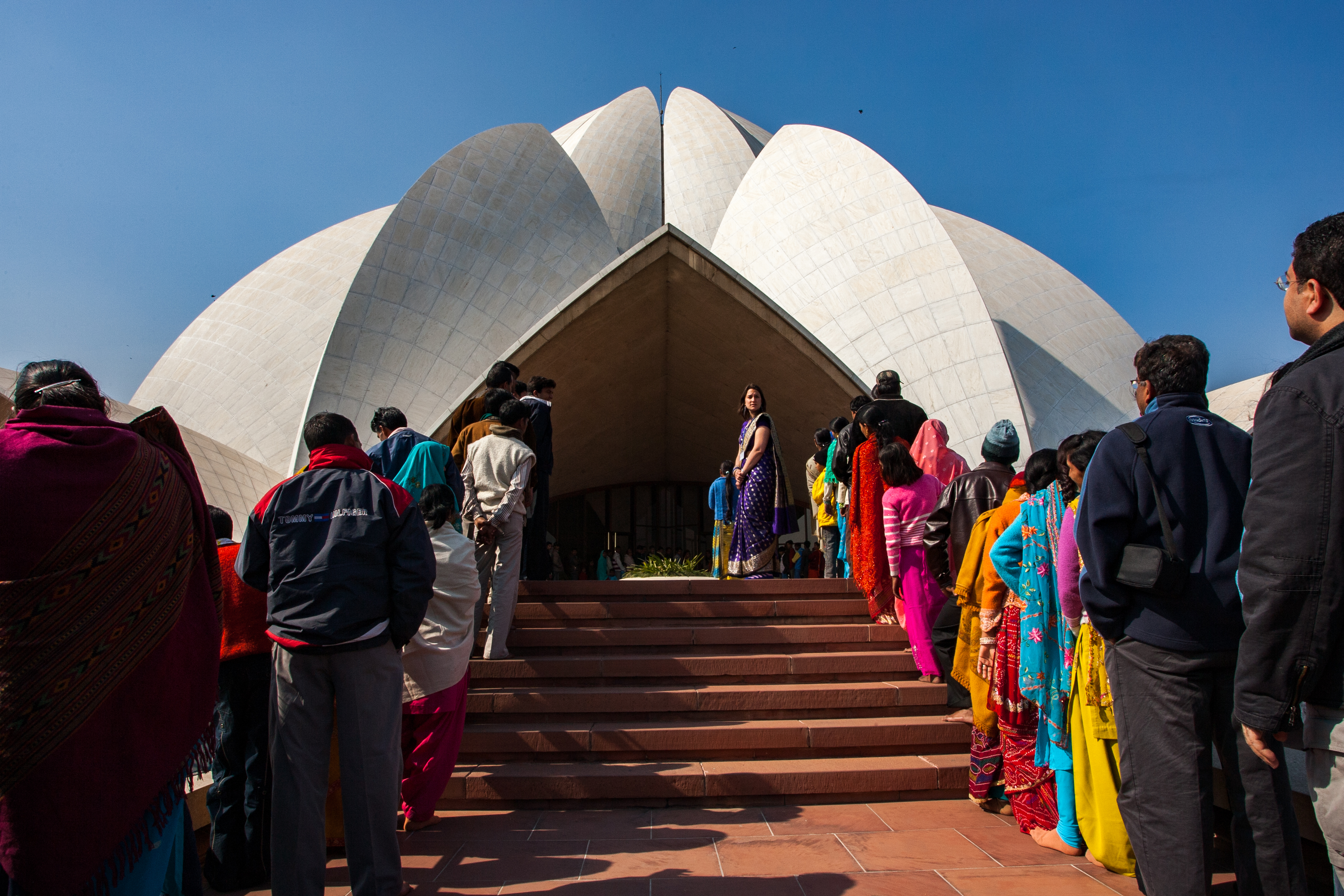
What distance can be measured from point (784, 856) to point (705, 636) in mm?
1869

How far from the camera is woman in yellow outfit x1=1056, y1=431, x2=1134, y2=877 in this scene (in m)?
2.47

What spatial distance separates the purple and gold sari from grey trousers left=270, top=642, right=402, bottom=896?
12.0ft

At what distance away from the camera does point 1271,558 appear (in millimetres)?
1404

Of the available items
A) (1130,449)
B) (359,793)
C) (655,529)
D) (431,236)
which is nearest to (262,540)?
(359,793)

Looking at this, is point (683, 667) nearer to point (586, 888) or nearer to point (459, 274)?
point (586, 888)

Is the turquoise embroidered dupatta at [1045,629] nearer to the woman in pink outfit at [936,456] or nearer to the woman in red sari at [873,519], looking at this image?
the woman in red sari at [873,519]

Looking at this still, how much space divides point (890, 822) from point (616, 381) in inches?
393

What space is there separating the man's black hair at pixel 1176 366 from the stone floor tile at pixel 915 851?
1642 mm

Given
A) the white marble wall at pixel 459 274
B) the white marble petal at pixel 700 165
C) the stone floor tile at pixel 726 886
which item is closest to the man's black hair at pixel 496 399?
the stone floor tile at pixel 726 886

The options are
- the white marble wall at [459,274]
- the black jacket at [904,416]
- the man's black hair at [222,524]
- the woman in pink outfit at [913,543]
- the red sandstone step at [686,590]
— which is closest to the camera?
the man's black hair at [222,524]

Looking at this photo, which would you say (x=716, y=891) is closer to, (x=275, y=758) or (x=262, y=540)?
(x=275, y=758)

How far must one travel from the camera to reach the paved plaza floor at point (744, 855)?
2.42 m

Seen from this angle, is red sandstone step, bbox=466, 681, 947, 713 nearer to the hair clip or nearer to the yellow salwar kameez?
the yellow salwar kameez

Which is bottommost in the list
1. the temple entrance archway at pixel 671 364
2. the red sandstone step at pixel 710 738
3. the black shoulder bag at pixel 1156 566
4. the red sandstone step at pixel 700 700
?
the red sandstone step at pixel 710 738
